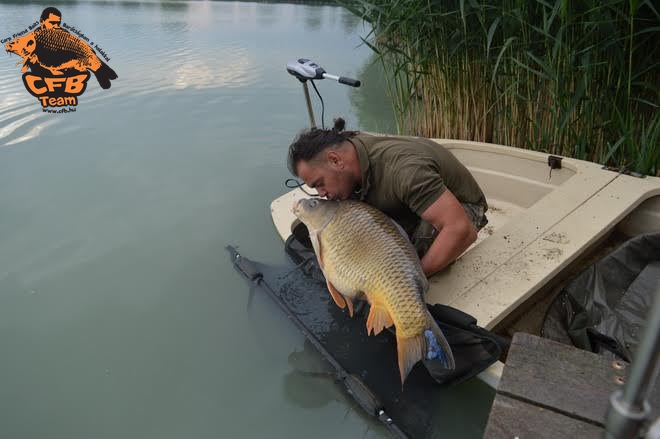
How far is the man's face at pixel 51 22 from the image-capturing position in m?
8.45

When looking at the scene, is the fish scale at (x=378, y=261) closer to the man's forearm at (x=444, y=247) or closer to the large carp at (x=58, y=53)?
the man's forearm at (x=444, y=247)

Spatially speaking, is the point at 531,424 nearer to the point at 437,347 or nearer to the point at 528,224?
the point at 437,347

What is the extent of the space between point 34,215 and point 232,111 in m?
2.89

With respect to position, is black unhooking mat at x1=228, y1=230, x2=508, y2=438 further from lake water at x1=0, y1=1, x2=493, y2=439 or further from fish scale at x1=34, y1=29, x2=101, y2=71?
fish scale at x1=34, y1=29, x2=101, y2=71

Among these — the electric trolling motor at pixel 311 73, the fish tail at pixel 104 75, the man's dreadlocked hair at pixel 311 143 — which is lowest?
the fish tail at pixel 104 75

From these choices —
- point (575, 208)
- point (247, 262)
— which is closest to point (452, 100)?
point (575, 208)

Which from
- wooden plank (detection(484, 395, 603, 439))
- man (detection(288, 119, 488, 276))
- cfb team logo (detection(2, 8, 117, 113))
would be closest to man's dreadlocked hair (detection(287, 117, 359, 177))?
man (detection(288, 119, 488, 276))

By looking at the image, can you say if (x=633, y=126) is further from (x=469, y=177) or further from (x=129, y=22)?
(x=129, y=22)

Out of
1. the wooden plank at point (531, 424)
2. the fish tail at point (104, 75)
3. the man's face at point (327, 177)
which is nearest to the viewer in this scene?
the wooden plank at point (531, 424)

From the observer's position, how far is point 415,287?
1.45 m

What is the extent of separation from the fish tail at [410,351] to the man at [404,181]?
369 mm

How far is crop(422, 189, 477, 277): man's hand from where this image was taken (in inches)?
66.8

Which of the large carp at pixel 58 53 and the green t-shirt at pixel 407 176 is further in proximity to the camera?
the large carp at pixel 58 53

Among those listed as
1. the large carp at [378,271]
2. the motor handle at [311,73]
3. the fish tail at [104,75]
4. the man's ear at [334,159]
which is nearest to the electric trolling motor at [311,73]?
the motor handle at [311,73]
